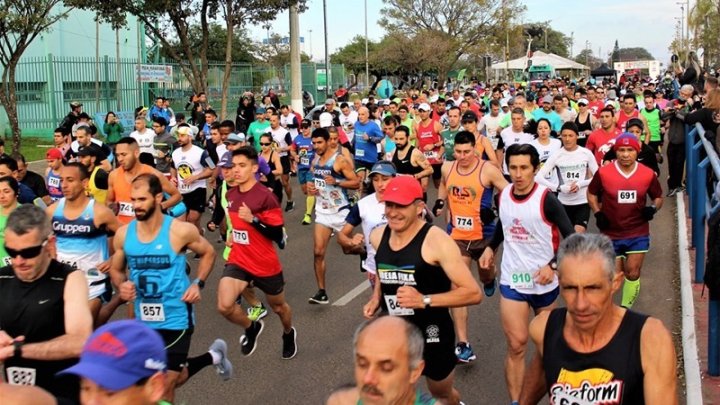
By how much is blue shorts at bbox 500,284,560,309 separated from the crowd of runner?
1 centimetres

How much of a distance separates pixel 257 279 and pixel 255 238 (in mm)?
353

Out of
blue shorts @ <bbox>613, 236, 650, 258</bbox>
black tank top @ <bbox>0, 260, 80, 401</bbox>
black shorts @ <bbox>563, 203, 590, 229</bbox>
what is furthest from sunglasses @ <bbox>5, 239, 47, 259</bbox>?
black shorts @ <bbox>563, 203, 590, 229</bbox>

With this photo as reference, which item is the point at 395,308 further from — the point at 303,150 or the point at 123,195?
the point at 303,150

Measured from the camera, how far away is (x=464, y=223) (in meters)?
7.56

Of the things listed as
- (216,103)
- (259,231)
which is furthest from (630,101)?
(216,103)

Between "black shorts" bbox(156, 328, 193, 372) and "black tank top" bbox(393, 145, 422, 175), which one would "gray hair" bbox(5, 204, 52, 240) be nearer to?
"black shorts" bbox(156, 328, 193, 372)

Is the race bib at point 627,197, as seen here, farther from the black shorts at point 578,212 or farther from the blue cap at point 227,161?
the blue cap at point 227,161

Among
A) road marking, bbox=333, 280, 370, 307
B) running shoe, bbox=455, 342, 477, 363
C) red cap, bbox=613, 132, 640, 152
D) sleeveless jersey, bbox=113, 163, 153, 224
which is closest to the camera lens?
running shoe, bbox=455, 342, 477, 363

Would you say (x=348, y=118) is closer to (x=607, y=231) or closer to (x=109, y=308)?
(x=607, y=231)

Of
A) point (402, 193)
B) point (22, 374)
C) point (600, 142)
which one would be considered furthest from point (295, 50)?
point (22, 374)

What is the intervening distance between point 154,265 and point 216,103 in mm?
25141

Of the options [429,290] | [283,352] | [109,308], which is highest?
[429,290]

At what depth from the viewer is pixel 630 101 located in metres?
14.1

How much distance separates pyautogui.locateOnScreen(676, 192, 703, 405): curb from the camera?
5836mm
